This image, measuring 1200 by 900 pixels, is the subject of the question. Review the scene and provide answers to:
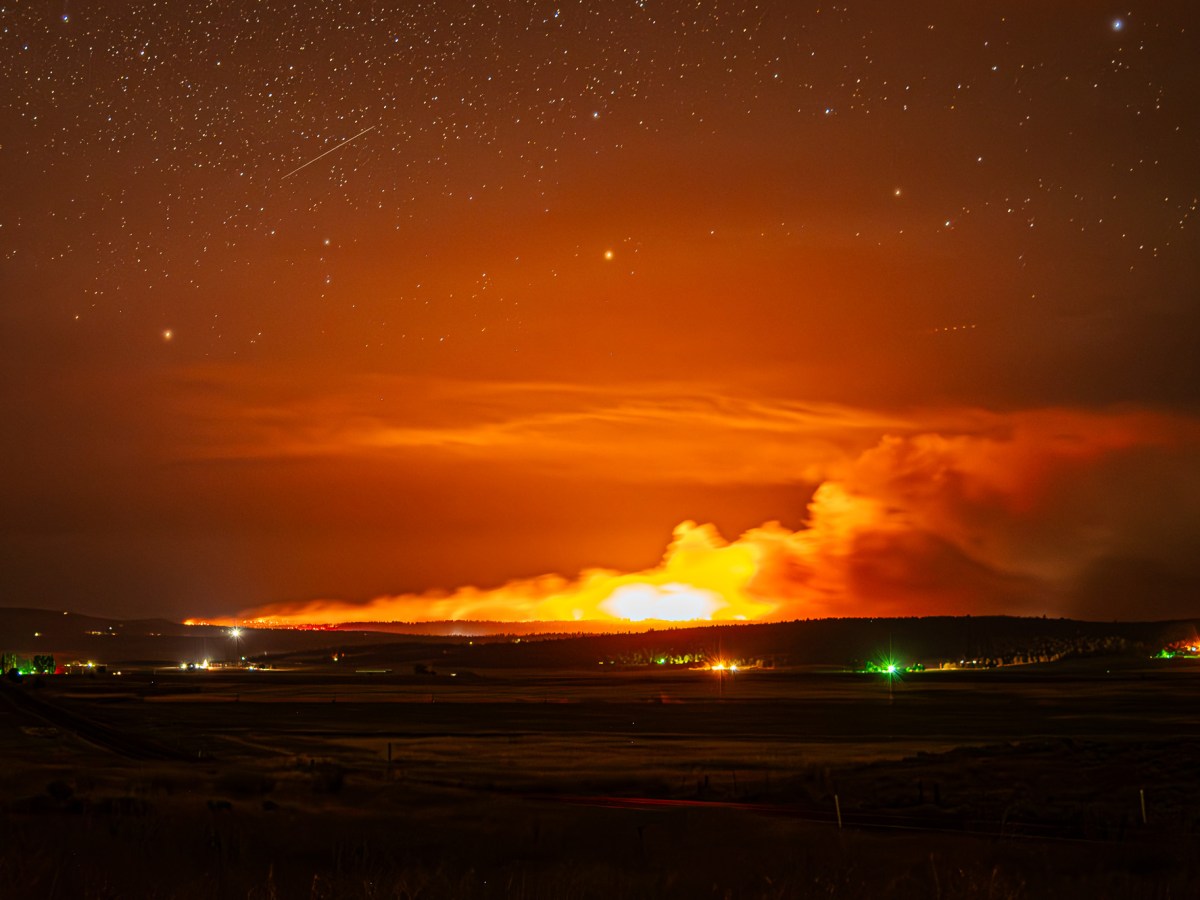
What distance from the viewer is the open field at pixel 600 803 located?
1817cm

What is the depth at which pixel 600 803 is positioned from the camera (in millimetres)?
36844

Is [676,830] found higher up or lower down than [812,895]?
lower down

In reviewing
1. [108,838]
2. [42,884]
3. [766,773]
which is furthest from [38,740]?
[42,884]

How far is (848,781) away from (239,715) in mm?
52532

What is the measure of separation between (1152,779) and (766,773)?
11.7 meters

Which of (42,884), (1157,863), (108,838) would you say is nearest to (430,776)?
(108,838)

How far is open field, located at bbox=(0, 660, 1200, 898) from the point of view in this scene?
1817cm

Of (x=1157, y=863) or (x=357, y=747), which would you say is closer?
(x=1157, y=863)

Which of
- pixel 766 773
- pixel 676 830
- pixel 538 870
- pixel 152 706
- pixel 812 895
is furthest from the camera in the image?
pixel 152 706

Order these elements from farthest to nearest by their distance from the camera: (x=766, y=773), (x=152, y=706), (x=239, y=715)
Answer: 1. (x=152, y=706)
2. (x=239, y=715)
3. (x=766, y=773)

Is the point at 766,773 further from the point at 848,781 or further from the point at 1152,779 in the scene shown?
the point at 1152,779

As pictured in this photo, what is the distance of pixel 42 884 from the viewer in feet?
50.3

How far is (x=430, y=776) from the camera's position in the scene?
45500 mm

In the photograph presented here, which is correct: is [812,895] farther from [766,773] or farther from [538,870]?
[766,773]
